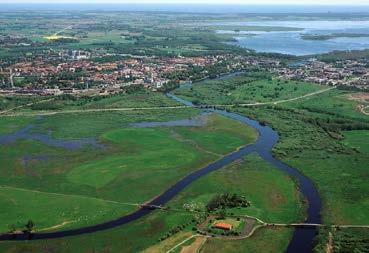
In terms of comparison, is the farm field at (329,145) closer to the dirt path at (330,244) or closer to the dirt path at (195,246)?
the dirt path at (330,244)

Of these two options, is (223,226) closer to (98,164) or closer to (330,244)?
(330,244)

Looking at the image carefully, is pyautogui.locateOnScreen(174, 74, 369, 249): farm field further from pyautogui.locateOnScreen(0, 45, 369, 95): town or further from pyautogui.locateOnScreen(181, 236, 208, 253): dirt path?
pyautogui.locateOnScreen(0, 45, 369, 95): town

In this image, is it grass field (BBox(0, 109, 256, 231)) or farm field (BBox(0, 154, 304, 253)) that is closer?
farm field (BBox(0, 154, 304, 253))

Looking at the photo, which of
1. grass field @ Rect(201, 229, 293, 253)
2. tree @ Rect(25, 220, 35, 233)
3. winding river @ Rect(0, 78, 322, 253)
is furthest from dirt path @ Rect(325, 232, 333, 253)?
tree @ Rect(25, 220, 35, 233)

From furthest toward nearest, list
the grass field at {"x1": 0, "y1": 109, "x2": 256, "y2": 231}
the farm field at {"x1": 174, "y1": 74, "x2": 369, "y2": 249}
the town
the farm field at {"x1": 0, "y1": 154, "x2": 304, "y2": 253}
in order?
the town, the farm field at {"x1": 174, "y1": 74, "x2": 369, "y2": 249}, the grass field at {"x1": 0, "y1": 109, "x2": 256, "y2": 231}, the farm field at {"x1": 0, "y1": 154, "x2": 304, "y2": 253}

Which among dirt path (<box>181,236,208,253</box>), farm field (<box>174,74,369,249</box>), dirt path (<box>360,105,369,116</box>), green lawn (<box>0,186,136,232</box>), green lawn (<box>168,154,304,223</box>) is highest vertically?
dirt path (<box>360,105,369,116</box>)

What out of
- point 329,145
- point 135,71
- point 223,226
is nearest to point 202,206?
point 223,226

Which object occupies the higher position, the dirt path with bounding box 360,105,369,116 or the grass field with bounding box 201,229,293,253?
the dirt path with bounding box 360,105,369,116

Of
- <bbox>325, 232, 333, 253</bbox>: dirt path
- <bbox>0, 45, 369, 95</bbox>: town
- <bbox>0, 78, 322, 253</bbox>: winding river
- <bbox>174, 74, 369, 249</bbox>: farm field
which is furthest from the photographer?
A: <bbox>0, 45, 369, 95</bbox>: town
